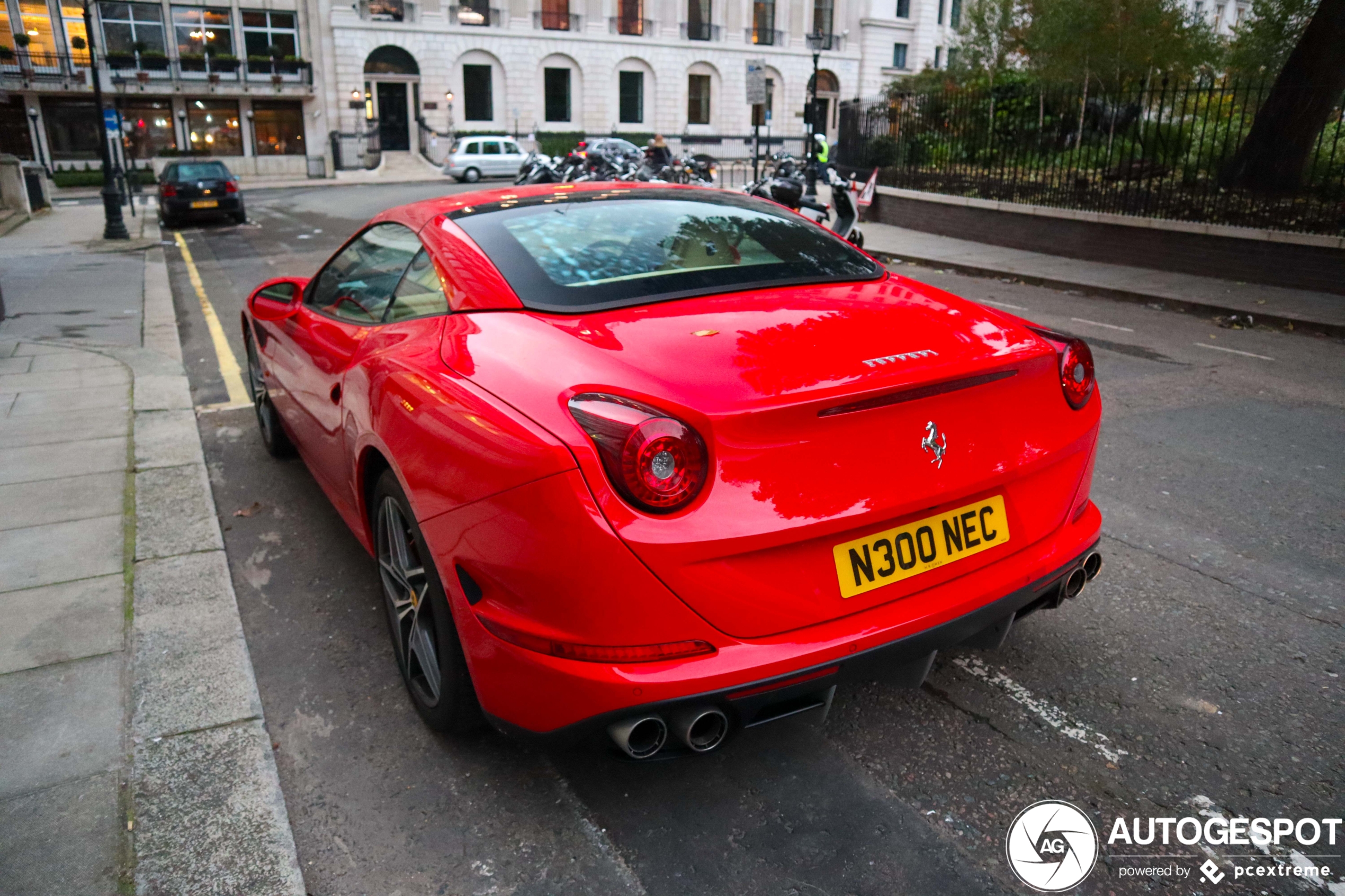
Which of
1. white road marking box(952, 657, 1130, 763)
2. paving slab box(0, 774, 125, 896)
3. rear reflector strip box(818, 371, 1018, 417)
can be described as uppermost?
rear reflector strip box(818, 371, 1018, 417)

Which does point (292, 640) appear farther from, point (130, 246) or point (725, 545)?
point (130, 246)

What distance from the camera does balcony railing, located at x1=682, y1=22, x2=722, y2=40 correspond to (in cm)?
5944

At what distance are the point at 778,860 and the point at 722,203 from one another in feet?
7.83

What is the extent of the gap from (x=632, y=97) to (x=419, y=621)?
59224mm

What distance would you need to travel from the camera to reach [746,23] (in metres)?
61.1

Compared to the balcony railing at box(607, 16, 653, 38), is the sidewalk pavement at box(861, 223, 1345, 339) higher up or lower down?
lower down

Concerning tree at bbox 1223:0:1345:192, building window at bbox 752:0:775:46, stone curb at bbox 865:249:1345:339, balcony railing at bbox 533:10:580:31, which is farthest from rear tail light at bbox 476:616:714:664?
building window at bbox 752:0:775:46

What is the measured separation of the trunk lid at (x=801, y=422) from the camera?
220 centimetres

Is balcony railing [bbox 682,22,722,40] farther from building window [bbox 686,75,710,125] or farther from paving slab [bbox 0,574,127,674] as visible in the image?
paving slab [bbox 0,574,127,674]

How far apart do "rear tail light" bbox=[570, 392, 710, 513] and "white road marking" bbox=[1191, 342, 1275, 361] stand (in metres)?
7.60

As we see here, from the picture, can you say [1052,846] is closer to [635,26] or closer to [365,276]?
[365,276]

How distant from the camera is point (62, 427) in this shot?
243 inches

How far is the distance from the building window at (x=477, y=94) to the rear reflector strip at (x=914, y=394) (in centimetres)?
5474

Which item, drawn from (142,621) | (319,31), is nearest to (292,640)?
(142,621)
